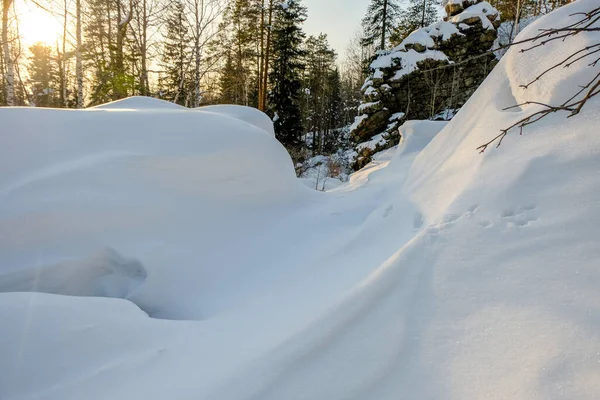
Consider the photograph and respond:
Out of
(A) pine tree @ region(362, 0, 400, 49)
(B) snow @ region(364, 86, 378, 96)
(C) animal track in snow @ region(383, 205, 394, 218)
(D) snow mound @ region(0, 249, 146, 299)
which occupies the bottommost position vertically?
(D) snow mound @ region(0, 249, 146, 299)

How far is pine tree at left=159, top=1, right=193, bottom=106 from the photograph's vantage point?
12.5 metres

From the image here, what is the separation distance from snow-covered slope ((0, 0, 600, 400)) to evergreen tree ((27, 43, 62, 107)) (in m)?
21.8

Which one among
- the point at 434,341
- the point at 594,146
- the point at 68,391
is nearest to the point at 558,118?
the point at 594,146

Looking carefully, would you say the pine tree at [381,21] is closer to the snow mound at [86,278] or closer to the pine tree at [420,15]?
the pine tree at [420,15]

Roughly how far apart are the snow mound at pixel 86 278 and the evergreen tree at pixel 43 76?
73.2 ft

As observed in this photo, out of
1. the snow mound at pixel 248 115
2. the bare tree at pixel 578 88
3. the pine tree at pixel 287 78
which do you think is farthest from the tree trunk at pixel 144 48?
the bare tree at pixel 578 88

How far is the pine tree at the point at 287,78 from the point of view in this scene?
16.0 metres

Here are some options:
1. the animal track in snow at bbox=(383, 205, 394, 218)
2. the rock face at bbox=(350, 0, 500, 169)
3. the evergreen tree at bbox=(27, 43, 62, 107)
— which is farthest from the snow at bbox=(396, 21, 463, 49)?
the evergreen tree at bbox=(27, 43, 62, 107)

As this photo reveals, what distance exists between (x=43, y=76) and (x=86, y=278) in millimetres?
29238

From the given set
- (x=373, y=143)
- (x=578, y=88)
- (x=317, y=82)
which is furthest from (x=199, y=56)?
(x=317, y=82)

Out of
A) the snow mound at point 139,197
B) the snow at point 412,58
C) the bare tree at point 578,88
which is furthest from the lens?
the snow at point 412,58

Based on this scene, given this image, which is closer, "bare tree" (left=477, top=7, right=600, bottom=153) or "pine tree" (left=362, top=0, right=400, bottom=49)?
"bare tree" (left=477, top=7, right=600, bottom=153)

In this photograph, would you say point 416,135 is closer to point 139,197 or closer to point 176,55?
point 139,197

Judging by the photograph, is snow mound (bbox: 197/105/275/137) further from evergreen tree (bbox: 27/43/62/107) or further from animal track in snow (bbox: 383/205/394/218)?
evergreen tree (bbox: 27/43/62/107)
